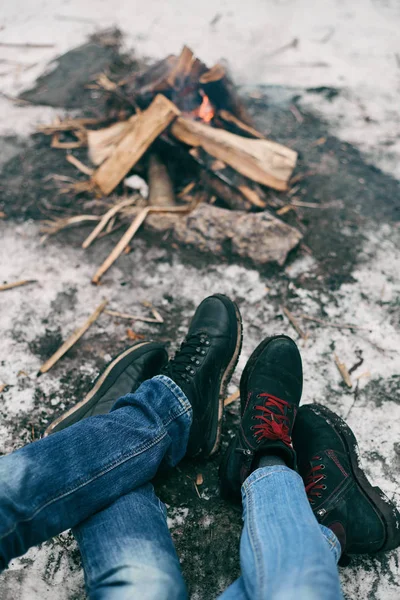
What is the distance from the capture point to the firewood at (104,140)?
12.3 ft

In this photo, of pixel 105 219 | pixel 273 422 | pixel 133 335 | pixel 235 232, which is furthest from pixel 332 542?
pixel 105 219

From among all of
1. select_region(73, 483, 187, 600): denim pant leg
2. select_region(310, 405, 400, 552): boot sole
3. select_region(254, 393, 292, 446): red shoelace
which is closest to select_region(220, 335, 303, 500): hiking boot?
select_region(254, 393, 292, 446): red shoelace

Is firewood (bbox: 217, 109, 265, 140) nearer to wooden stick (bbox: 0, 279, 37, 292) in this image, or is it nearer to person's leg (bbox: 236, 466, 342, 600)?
wooden stick (bbox: 0, 279, 37, 292)

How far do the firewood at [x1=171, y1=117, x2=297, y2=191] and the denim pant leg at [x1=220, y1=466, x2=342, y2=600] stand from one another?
2.31 metres

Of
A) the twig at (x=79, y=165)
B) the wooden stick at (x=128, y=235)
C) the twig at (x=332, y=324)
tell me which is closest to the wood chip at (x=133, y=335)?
the wooden stick at (x=128, y=235)

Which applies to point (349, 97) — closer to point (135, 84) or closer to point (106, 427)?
point (135, 84)

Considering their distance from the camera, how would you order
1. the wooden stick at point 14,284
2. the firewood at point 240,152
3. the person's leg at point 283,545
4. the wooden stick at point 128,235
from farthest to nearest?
the firewood at point 240,152
the wooden stick at point 128,235
the wooden stick at point 14,284
the person's leg at point 283,545

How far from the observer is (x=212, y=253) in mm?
3141

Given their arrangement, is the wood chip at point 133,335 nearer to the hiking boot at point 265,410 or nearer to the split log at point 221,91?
the hiking boot at point 265,410

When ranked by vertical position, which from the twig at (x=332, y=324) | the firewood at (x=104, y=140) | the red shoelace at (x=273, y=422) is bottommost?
the twig at (x=332, y=324)

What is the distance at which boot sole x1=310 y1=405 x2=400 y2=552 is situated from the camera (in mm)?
1883

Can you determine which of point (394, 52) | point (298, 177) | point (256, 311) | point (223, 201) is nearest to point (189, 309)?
point (256, 311)

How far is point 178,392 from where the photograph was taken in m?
2.08

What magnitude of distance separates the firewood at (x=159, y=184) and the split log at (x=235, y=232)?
0.26m
